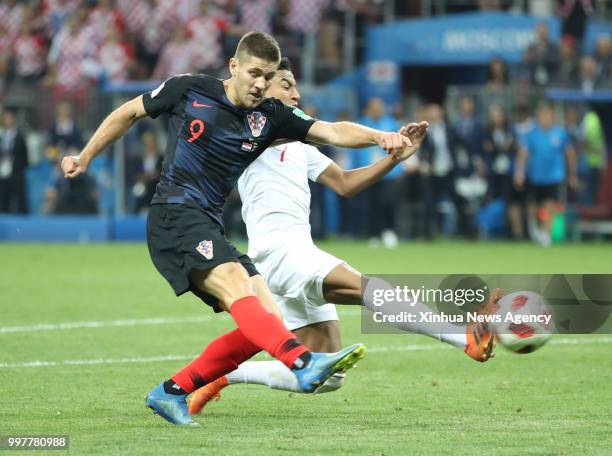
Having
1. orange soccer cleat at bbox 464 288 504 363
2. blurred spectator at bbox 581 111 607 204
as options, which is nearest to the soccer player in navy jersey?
orange soccer cleat at bbox 464 288 504 363

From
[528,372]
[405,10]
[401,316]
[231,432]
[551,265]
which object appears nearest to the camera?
[231,432]

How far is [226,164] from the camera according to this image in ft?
24.0

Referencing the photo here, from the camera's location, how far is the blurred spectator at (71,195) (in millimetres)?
23250

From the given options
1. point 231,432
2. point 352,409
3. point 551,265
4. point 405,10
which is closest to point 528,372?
point 352,409

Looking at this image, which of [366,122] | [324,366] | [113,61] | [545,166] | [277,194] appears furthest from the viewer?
[113,61]

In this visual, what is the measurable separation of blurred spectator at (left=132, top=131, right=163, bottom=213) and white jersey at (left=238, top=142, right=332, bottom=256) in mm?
14328

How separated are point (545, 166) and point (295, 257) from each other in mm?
15379

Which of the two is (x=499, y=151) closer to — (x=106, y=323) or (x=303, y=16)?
(x=303, y=16)

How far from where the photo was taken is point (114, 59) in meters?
23.7

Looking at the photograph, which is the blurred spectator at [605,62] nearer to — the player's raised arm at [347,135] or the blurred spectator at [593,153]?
the blurred spectator at [593,153]

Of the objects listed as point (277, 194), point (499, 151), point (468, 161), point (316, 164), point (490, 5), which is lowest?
point (468, 161)

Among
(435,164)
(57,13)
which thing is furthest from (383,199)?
(57,13)

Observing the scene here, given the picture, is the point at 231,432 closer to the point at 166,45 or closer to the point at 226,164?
the point at 226,164

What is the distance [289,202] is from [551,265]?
33.7 feet
